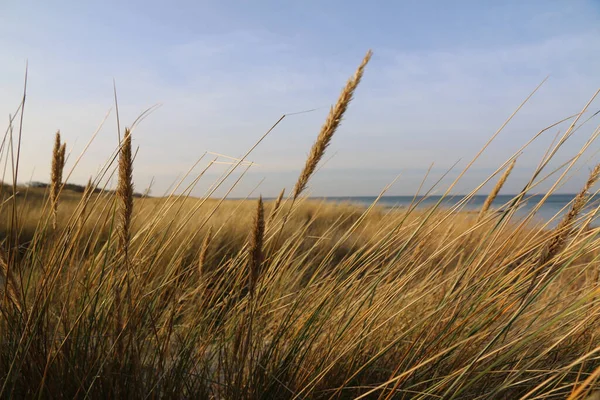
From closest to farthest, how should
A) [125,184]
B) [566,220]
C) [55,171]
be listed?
1. [125,184]
2. [566,220]
3. [55,171]

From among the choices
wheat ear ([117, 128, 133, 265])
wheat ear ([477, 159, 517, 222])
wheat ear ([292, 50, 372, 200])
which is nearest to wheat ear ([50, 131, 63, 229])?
wheat ear ([117, 128, 133, 265])

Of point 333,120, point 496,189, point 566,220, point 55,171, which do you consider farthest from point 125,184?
point 496,189

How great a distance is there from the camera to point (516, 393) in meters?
1.51

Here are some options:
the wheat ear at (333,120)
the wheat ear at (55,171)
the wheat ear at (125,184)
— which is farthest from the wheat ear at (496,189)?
the wheat ear at (55,171)

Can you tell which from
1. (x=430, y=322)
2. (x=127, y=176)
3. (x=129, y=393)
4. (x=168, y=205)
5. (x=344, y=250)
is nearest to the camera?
(x=127, y=176)

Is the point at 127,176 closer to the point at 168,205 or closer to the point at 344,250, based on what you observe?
the point at 168,205

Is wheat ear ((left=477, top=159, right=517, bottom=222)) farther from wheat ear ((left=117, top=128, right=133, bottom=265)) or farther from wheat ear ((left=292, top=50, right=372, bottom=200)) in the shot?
wheat ear ((left=117, top=128, right=133, bottom=265))

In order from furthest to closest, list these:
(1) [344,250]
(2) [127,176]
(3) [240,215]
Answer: (3) [240,215] < (1) [344,250] < (2) [127,176]

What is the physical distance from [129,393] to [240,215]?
566 centimetres

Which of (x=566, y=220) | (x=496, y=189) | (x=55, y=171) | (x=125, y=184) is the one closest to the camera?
(x=125, y=184)

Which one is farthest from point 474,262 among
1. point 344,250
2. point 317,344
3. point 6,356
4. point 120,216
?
point 344,250

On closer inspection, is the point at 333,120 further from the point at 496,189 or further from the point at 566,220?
the point at 496,189

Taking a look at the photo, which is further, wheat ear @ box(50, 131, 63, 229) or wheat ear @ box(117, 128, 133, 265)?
wheat ear @ box(50, 131, 63, 229)

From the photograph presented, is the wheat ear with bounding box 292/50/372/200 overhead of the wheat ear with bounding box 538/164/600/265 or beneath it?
overhead
